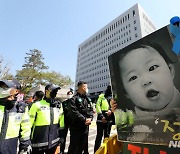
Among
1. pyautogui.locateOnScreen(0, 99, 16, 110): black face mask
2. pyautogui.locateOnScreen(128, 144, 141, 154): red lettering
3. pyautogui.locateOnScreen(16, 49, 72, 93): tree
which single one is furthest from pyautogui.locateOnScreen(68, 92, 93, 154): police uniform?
pyautogui.locateOnScreen(16, 49, 72, 93): tree

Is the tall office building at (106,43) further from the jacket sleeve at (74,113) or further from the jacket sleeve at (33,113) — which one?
the jacket sleeve at (33,113)

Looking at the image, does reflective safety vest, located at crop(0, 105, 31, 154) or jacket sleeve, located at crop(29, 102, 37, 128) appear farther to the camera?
jacket sleeve, located at crop(29, 102, 37, 128)

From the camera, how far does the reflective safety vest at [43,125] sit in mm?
3346

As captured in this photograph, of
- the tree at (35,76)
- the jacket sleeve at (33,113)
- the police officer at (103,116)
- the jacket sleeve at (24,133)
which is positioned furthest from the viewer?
the tree at (35,76)

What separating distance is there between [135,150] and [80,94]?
2573mm

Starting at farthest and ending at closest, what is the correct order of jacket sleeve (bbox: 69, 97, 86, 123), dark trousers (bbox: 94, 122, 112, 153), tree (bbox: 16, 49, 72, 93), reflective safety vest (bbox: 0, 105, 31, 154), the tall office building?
the tall office building → tree (bbox: 16, 49, 72, 93) → dark trousers (bbox: 94, 122, 112, 153) → jacket sleeve (bbox: 69, 97, 86, 123) → reflective safety vest (bbox: 0, 105, 31, 154)

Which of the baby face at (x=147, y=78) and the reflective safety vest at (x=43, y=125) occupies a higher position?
the baby face at (x=147, y=78)

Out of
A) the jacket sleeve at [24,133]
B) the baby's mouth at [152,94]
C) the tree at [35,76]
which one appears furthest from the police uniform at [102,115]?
the tree at [35,76]

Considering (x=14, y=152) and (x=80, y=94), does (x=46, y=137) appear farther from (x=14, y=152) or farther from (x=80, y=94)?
(x=80, y=94)

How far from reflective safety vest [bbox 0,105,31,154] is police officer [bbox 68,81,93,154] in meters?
1.39

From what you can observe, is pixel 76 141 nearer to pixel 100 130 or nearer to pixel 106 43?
pixel 100 130

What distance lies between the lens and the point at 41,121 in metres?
3.37

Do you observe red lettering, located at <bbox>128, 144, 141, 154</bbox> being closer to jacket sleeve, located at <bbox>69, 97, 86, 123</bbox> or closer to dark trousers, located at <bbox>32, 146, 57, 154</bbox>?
dark trousers, located at <bbox>32, 146, 57, 154</bbox>

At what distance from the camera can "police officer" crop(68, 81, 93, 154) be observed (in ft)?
13.3
